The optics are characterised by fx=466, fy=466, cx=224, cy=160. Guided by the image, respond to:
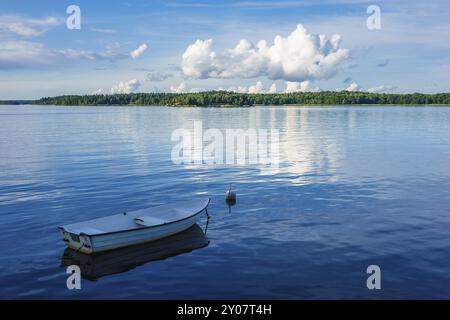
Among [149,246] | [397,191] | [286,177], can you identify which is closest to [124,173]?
[286,177]

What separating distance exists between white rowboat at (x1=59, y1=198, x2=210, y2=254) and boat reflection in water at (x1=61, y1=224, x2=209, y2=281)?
1.29ft

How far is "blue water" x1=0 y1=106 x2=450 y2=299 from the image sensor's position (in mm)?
23141

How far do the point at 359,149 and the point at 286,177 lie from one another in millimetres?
31525

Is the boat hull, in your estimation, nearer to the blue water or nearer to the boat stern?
the boat stern

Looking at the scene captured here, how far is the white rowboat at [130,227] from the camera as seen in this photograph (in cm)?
2794

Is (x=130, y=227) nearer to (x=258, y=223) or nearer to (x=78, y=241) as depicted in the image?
(x=78, y=241)

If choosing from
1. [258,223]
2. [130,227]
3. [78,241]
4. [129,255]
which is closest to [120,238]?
[129,255]

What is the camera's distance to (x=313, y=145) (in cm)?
8488

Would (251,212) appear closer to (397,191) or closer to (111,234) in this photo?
(111,234)

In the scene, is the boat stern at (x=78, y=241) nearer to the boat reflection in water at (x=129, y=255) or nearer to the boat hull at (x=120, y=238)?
the boat hull at (x=120, y=238)

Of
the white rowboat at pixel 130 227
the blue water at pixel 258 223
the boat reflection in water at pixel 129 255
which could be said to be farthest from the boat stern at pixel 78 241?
the blue water at pixel 258 223

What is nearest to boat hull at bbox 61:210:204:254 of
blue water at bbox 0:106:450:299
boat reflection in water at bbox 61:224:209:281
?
boat reflection in water at bbox 61:224:209:281

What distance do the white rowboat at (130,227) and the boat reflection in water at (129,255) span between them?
393 mm
